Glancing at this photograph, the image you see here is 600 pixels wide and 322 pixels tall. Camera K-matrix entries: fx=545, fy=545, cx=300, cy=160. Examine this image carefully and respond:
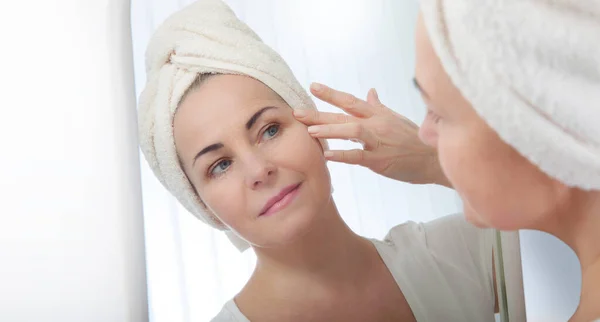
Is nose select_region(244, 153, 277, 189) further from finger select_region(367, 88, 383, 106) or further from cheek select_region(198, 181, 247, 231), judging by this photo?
finger select_region(367, 88, 383, 106)

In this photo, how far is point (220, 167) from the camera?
28.9 inches

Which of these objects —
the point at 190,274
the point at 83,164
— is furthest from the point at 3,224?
the point at 190,274

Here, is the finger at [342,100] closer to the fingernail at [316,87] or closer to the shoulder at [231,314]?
the fingernail at [316,87]

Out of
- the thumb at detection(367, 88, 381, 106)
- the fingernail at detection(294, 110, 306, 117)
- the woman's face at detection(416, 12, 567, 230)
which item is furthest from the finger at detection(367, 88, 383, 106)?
the woman's face at detection(416, 12, 567, 230)

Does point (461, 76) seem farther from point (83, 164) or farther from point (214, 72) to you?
point (83, 164)

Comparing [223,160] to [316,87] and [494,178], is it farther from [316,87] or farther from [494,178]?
[494,178]

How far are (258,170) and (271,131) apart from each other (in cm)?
7

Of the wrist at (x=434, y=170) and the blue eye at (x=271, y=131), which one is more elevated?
the blue eye at (x=271, y=131)

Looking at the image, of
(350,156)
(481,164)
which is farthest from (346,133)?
(481,164)

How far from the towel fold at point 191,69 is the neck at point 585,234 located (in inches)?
13.9

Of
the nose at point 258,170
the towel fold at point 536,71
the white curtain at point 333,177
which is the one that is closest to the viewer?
the towel fold at point 536,71

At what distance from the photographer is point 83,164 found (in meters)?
0.89

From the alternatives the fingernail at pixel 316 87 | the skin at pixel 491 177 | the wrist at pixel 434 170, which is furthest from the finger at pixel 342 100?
the skin at pixel 491 177

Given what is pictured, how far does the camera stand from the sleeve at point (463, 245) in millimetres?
722
